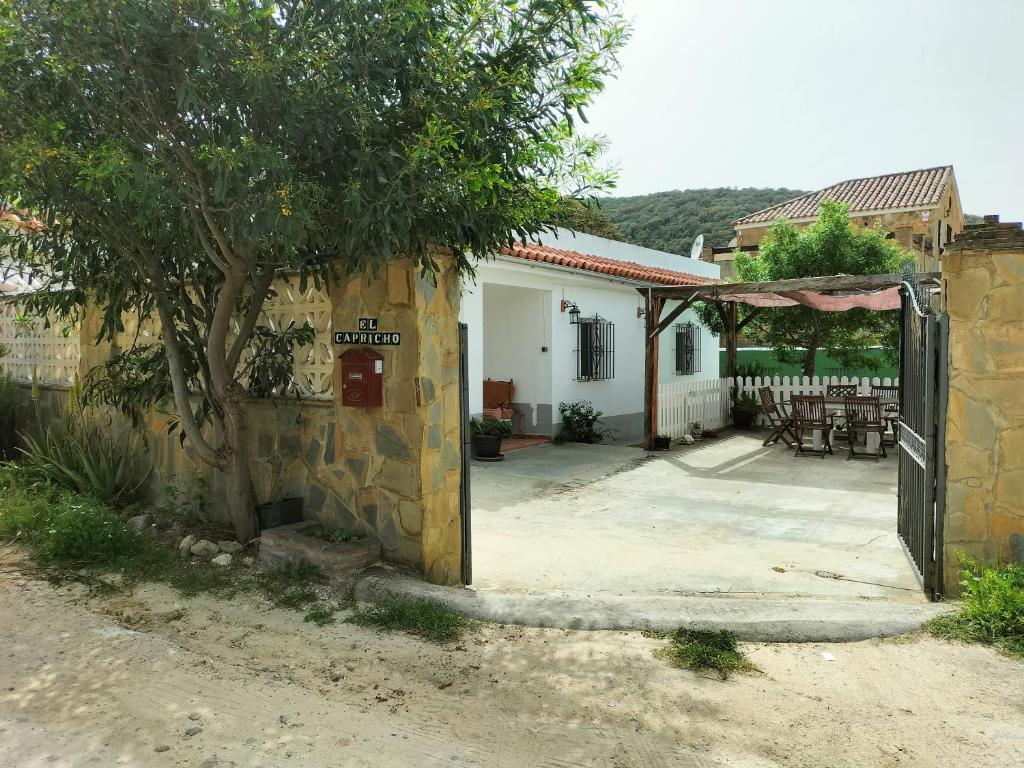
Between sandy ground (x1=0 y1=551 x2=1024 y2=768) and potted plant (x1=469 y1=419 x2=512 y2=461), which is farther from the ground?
potted plant (x1=469 y1=419 x2=512 y2=461)

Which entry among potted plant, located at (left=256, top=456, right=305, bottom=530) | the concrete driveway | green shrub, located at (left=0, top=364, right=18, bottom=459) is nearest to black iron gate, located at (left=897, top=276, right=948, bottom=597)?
the concrete driveway

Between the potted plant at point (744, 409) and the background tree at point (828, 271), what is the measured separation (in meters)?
1.29

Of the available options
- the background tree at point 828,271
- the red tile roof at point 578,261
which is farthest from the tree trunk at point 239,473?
the background tree at point 828,271

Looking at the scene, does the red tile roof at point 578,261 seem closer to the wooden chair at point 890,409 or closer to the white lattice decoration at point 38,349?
the wooden chair at point 890,409

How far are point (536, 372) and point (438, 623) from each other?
844 centimetres

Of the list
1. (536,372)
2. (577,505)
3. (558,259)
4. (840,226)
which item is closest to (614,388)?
(536,372)

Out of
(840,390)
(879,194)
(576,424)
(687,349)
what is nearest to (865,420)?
(840,390)

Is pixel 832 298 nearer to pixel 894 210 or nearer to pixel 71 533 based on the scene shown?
pixel 71 533

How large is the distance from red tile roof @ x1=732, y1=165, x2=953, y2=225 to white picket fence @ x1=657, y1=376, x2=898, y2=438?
16.0m

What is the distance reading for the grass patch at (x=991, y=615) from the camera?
12.0 ft

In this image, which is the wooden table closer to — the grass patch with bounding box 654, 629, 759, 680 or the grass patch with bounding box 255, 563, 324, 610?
the grass patch with bounding box 654, 629, 759, 680

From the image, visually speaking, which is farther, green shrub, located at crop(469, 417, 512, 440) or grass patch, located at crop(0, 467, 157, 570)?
green shrub, located at crop(469, 417, 512, 440)

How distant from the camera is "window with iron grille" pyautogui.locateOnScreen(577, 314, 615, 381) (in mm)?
12906

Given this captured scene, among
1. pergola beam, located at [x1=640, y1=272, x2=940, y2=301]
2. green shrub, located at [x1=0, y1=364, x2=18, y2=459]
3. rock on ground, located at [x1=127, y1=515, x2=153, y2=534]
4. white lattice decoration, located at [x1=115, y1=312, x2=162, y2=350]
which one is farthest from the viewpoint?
pergola beam, located at [x1=640, y1=272, x2=940, y2=301]
